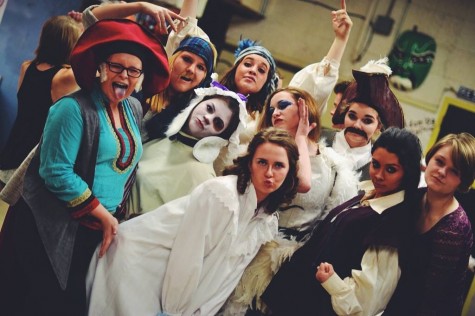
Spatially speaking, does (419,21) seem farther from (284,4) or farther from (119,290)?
(119,290)

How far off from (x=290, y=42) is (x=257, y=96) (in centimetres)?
477

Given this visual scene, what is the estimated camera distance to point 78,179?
1793 millimetres

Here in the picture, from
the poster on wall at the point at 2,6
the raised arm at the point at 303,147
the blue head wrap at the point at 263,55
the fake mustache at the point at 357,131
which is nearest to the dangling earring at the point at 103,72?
the raised arm at the point at 303,147

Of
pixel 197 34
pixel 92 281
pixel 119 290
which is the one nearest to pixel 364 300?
pixel 119 290

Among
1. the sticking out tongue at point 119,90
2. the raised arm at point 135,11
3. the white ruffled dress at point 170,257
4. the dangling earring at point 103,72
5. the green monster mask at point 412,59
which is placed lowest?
the white ruffled dress at point 170,257

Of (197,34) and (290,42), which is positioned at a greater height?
(290,42)

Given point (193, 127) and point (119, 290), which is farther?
point (193, 127)

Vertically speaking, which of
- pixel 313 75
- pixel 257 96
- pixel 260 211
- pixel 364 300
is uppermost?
pixel 313 75

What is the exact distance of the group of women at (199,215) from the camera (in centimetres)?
187

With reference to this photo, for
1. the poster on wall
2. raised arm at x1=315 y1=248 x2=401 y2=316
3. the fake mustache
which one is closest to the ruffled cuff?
raised arm at x1=315 y1=248 x2=401 y2=316

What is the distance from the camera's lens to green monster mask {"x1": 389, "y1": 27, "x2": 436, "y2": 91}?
22.5 ft

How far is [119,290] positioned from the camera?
194 centimetres

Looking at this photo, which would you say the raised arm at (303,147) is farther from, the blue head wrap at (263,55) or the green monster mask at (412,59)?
the green monster mask at (412,59)

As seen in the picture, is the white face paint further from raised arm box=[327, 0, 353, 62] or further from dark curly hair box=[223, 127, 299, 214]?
raised arm box=[327, 0, 353, 62]
